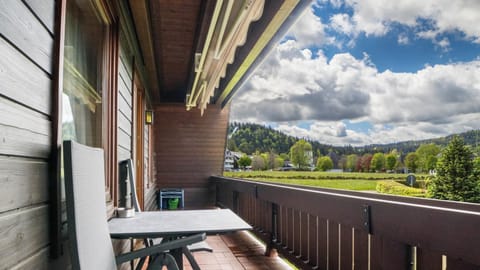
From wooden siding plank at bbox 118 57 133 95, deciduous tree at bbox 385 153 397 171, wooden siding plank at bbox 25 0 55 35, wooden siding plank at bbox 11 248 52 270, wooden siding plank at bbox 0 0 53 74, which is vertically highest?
wooden siding plank at bbox 118 57 133 95

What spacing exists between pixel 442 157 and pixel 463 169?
0.99 meters

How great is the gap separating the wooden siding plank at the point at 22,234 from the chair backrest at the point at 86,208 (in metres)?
0.08

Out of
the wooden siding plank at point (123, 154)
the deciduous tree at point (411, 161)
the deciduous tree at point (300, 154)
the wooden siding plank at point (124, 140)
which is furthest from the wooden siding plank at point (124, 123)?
the deciduous tree at point (300, 154)

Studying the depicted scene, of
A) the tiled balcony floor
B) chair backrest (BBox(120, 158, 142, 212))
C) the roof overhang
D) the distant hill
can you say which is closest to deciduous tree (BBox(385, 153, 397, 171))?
the distant hill

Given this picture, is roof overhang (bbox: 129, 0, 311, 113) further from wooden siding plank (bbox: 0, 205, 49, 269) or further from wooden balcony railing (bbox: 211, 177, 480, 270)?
wooden siding plank (bbox: 0, 205, 49, 269)

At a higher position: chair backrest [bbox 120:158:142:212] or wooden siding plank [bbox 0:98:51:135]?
wooden siding plank [bbox 0:98:51:135]

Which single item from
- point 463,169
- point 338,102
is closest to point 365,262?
point 463,169

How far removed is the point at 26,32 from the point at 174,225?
3.96ft

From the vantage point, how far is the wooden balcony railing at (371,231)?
4.42 ft

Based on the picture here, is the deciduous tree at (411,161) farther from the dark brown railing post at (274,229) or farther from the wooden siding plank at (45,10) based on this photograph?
the wooden siding plank at (45,10)

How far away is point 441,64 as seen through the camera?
4253 centimetres

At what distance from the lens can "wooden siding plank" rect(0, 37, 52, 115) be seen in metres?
0.88

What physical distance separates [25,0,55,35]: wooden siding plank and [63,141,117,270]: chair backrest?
0.37 meters

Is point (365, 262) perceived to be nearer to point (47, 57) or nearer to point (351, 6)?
point (47, 57)
